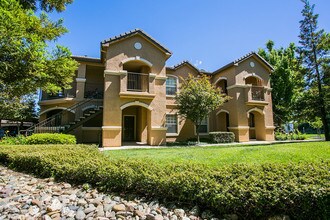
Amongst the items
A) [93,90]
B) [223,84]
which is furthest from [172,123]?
[93,90]

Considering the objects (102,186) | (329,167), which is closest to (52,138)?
(102,186)

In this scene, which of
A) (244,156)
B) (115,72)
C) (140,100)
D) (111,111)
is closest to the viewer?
(244,156)

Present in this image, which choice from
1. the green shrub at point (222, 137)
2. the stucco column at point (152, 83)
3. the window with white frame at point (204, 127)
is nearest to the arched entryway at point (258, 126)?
the green shrub at point (222, 137)

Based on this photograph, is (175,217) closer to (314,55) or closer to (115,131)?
(115,131)

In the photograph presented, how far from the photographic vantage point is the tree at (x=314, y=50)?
17161 millimetres

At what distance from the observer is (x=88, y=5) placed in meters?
10.5

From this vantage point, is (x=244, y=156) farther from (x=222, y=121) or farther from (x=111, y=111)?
(x=222, y=121)

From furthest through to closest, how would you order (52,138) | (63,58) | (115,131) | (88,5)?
1. (115,131)
2. (52,138)
3. (88,5)
4. (63,58)

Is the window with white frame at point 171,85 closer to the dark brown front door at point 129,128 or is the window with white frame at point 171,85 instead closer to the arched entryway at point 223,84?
the dark brown front door at point 129,128

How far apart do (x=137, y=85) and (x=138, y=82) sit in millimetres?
251

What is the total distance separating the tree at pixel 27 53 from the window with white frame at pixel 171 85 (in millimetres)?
10951

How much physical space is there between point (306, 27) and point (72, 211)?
23.0m

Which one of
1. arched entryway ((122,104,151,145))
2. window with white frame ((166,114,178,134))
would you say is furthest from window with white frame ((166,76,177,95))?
arched entryway ((122,104,151,145))

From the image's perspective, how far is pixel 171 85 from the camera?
18.6 metres
